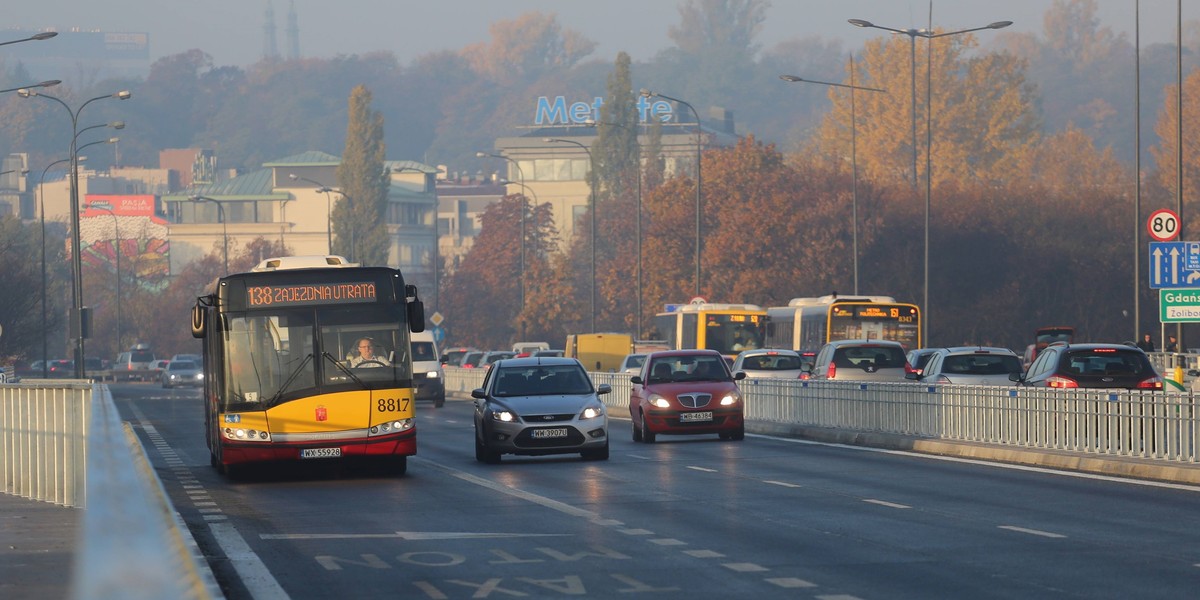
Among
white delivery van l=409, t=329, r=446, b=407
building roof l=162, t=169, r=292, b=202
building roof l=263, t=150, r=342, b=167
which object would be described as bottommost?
white delivery van l=409, t=329, r=446, b=407

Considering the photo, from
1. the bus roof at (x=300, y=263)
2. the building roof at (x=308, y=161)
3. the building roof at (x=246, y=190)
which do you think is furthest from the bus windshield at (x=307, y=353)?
the building roof at (x=308, y=161)

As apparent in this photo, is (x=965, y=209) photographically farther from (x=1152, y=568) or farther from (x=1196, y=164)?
(x=1152, y=568)

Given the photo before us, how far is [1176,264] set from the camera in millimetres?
30734

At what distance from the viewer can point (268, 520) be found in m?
18.2

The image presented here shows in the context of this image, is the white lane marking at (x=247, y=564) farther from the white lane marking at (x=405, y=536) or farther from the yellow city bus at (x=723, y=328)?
the yellow city bus at (x=723, y=328)

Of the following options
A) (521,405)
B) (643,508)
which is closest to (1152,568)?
(643,508)

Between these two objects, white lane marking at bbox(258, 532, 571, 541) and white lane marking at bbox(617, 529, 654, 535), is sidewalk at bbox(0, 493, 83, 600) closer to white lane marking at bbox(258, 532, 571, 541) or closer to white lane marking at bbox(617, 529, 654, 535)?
white lane marking at bbox(258, 532, 571, 541)

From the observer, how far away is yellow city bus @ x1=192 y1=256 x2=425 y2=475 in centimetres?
2391

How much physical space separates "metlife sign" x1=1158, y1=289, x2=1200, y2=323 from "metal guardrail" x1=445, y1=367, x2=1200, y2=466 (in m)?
3.74

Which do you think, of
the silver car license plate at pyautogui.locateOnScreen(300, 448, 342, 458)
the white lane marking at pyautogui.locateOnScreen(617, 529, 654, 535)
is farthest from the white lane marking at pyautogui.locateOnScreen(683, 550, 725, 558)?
the silver car license plate at pyautogui.locateOnScreen(300, 448, 342, 458)

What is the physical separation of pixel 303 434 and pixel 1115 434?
947 cm

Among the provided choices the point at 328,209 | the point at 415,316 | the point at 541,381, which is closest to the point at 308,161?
the point at 328,209

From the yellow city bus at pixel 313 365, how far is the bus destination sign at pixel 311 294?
0.04 feet

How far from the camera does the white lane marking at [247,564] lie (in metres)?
12.5
